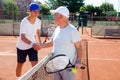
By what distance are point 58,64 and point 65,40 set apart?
47 centimetres

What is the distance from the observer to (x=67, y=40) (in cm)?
447

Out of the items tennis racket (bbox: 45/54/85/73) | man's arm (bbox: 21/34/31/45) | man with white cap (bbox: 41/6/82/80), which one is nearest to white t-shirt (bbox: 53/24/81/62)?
man with white cap (bbox: 41/6/82/80)

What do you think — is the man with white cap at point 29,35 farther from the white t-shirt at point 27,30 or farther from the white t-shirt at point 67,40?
the white t-shirt at point 67,40

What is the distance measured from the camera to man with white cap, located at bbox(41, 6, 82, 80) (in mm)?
4395

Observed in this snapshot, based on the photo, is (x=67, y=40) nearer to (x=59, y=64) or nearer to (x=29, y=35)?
(x=59, y=64)

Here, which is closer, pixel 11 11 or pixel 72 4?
pixel 11 11

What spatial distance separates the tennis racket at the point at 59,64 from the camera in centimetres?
412

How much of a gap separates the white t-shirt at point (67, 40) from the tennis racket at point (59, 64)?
1.07ft

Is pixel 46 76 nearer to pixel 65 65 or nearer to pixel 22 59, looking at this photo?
pixel 65 65

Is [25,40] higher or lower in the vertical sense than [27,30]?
lower

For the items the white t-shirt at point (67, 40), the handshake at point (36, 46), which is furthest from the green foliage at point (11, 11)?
the white t-shirt at point (67, 40)

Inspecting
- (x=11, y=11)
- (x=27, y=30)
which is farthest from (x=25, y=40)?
(x=11, y=11)

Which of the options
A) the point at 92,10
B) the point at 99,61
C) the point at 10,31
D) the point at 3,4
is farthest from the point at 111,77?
the point at 92,10

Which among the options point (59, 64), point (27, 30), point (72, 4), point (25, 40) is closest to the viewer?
point (59, 64)
